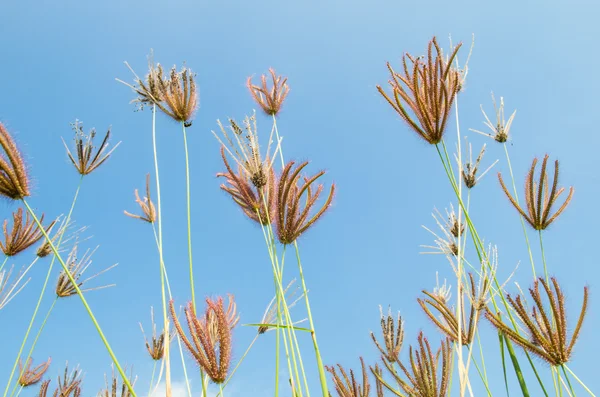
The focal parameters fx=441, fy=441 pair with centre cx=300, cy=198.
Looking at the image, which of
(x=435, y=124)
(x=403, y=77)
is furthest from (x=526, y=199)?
Result: (x=403, y=77)

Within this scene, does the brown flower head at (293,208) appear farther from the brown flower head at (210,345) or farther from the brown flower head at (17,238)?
the brown flower head at (17,238)

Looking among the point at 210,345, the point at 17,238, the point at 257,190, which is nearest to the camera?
the point at 210,345

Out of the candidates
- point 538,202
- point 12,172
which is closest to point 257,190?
point 12,172

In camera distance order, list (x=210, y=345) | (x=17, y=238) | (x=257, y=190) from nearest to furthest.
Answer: (x=210, y=345), (x=257, y=190), (x=17, y=238)

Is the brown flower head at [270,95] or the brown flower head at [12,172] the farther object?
Answer: the brown flower head at [270,95]

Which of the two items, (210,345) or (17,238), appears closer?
(210,345)

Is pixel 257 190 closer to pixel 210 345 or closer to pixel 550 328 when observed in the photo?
pixel 210 345

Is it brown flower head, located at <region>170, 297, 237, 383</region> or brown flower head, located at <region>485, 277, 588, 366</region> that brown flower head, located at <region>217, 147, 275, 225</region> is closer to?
brown flower head, located at <region>170, 297, 237, 383</region>

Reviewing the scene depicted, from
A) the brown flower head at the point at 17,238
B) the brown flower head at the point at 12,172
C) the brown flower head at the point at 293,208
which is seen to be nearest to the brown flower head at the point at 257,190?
the brown flower head at the point at 293,208
